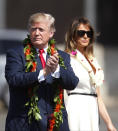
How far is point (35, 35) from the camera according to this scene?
4.73 meters

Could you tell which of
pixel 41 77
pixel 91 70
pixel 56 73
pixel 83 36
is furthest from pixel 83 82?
pixel 41 77

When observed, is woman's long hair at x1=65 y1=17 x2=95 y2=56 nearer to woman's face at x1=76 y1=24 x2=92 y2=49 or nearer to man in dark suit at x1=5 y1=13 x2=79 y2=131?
woman's face at x1=76 y1=24 x2=92 y2=49

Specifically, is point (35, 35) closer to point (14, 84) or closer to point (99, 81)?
point (14, 84)

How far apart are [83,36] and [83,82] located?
502mm

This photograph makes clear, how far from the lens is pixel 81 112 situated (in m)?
5.41

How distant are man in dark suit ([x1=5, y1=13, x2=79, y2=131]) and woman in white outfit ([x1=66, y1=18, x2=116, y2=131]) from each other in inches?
24.0

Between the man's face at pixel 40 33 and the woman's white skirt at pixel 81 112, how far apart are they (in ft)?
2.65

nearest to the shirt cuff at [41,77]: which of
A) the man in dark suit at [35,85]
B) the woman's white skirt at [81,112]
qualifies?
the man in dark suit at [35,85]

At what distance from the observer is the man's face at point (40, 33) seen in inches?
186

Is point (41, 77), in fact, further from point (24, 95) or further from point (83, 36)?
point (83, 36)

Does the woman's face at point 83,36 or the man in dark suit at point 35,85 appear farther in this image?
the woman's face at point 83,36

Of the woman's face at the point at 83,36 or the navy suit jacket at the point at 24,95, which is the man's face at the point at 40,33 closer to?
the navy suit jacket at the point at 24,95

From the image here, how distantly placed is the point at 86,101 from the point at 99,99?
0.99ft

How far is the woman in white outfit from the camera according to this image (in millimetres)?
5402
